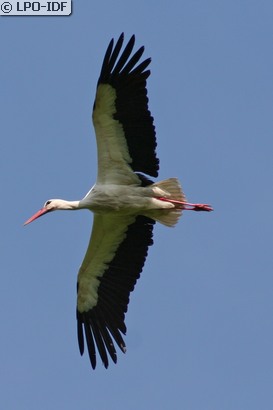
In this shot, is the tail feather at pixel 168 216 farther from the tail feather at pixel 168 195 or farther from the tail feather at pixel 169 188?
the tail feather at pixel 169 188

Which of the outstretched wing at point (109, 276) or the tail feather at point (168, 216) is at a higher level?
the tail feather at point (168, 216)

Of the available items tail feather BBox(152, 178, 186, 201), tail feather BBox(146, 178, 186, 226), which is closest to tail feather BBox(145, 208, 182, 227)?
tail feather BBox(146, 178, 186, 226)

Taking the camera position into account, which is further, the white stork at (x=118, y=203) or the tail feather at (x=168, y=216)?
the tail feather at (x=168, y=216)

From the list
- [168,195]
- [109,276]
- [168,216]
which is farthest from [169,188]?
[109,276]

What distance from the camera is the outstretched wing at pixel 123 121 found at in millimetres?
14305

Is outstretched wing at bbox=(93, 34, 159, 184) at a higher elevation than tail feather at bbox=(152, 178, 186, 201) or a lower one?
higher

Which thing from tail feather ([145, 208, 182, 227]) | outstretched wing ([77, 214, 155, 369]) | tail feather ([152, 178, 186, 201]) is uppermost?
tail feather ([152, 178, 186, 201])

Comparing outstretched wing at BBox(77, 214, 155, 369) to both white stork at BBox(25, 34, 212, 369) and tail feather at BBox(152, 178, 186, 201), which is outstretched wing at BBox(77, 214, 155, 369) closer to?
white stork at BBox(25, 34, 212, 369)

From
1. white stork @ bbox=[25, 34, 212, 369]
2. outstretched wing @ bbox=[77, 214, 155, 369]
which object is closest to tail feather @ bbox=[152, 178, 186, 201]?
white stork @ bbox=[25, 34, 212, 369]

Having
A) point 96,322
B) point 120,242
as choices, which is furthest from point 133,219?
point 96,322

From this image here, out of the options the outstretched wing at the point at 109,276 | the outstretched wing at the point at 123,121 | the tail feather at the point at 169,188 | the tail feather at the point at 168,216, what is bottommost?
the outstretched wing at the point at 109,276

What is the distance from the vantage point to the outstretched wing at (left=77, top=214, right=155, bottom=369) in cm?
1516

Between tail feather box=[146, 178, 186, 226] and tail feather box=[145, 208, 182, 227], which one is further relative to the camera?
tail feather box=[145, 208, 182, 227]

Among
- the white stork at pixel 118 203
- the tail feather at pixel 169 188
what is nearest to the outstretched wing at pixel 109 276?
the white stork at pixel 118 203
